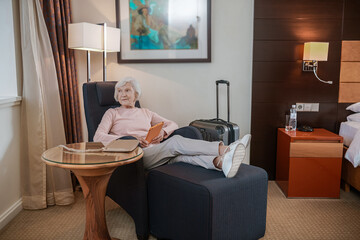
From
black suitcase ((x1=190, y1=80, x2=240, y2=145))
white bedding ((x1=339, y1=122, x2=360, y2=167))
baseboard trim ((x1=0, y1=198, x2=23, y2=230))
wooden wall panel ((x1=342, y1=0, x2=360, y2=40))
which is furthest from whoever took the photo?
wooden wall panel ((x1=342, y1=0, x2=360, y2=40))

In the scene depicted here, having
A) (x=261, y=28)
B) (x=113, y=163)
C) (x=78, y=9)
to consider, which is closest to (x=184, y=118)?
(x=261, y=28)

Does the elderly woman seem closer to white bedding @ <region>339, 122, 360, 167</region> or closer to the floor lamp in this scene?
the floor lamp

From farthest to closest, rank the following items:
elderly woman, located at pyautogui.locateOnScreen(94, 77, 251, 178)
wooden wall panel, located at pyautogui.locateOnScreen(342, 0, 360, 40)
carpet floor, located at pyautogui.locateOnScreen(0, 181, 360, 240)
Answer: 1. wooden wall panel, located at pyautogui.locateOnScreen(342, 0, 360, 40)
2. carpet floor, located at pyautogui.locateOnScreen(0, 181, 360, 240)
3. elderly woman, located at pyautogui.locateOnScreen(94, 77, 251, 178)

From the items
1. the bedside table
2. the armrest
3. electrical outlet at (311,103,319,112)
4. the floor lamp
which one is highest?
the floor lamp

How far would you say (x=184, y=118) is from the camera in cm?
342

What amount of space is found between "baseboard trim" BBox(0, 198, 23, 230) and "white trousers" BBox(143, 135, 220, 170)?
3.50ft

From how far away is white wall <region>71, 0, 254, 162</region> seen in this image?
3.25 m

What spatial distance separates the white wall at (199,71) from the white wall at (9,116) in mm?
795

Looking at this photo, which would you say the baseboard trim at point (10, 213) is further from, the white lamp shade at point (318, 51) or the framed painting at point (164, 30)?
the white lamp shade at point (318, 51)

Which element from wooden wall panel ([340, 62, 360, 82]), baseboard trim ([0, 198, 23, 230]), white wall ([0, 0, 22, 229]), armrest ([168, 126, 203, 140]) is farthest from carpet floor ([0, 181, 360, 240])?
wooden wall panel ([340, 62, 360, 82])

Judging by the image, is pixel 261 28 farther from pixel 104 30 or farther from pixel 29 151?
pixel 29 151

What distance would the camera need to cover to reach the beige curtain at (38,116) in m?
2.54

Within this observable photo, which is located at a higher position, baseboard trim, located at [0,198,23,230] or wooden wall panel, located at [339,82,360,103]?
wooden wall panel, located at [339,82,360,103]

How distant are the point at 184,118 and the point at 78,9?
4.77 feet
